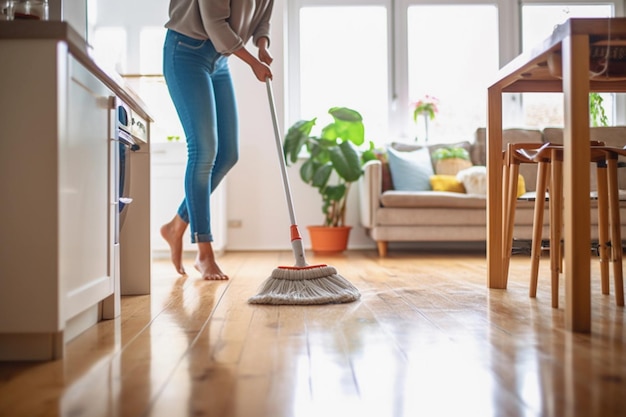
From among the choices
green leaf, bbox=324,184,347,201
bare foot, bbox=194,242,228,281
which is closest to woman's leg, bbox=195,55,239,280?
bare foot, bbox=194,242,228,281

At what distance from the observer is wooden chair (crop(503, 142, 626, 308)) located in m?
2.06

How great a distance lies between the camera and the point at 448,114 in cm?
528

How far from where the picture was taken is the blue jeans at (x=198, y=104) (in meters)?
2.56

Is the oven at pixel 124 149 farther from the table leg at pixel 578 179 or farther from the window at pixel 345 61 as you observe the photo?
the window at pixel 345 61

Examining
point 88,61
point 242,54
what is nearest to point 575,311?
point 88,61

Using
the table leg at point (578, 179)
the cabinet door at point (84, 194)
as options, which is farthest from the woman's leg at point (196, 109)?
the table leg at point (578, 179)

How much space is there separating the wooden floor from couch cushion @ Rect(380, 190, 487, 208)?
1984mm

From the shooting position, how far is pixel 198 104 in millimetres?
2574

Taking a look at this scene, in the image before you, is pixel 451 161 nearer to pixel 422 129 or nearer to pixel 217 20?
pixel 422 129

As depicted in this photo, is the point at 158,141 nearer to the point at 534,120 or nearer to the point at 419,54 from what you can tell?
the point at 419,54

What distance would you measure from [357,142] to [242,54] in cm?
209

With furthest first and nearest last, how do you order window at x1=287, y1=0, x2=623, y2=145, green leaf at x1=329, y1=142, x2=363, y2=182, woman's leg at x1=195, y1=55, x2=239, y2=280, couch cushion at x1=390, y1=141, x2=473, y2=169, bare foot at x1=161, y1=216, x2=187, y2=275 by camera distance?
window at x1=287, y1=0, x2=623, y2=145
couch cushion at x1=390, y1=141, x2=473, y2=169
green leaf at x1=329, y1=142, x2=363, y2=182
bare foot at x1=161, y1=216, x2=187, y2=275
woman's leg at x1=195, y1=55, x2=239, y2=280

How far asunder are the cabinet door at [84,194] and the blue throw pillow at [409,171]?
3.02 m

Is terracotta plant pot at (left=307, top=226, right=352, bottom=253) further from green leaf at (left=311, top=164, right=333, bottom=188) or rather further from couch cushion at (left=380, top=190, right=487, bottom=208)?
couch cushion at (left=380, top=190, right=487, bottom=208)
